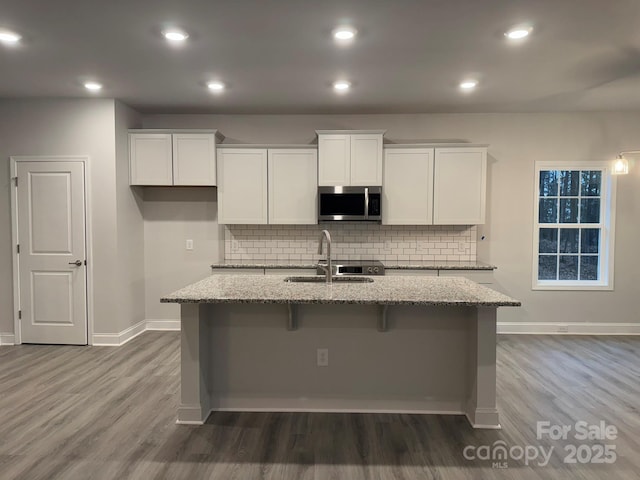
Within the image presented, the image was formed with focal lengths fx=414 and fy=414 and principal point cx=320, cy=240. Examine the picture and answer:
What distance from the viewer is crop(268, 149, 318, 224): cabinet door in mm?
4621

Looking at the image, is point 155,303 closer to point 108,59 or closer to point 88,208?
point 88,208

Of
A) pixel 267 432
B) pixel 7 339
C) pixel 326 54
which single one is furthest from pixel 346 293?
pixel 7 339

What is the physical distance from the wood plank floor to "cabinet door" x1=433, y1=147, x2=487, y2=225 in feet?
5.39

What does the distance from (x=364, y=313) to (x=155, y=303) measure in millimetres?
3172

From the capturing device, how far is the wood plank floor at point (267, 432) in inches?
86.6

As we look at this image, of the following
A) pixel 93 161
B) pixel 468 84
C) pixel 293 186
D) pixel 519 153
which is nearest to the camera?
pixel 468 84

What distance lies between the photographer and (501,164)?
4863 mm

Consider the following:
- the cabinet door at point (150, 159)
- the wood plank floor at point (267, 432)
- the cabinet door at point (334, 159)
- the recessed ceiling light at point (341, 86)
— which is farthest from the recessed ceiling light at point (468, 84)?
the cabinet door at point (150, 159)

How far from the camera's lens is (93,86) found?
152 inches

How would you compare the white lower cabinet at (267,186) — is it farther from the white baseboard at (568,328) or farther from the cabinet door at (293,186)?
the white baseboard at (568,328)

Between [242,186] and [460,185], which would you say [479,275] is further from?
[242,186]

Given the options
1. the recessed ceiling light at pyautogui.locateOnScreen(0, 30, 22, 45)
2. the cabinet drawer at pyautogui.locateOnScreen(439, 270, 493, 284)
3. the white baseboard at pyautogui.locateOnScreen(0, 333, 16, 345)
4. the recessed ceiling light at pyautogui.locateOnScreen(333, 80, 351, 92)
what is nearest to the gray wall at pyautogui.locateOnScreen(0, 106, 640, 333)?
the cabinet drawer at pyautogui.locateOnScreen(439, 270, 493, 284)

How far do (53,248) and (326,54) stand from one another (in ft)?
11.3

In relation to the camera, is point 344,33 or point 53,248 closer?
point 344,33
